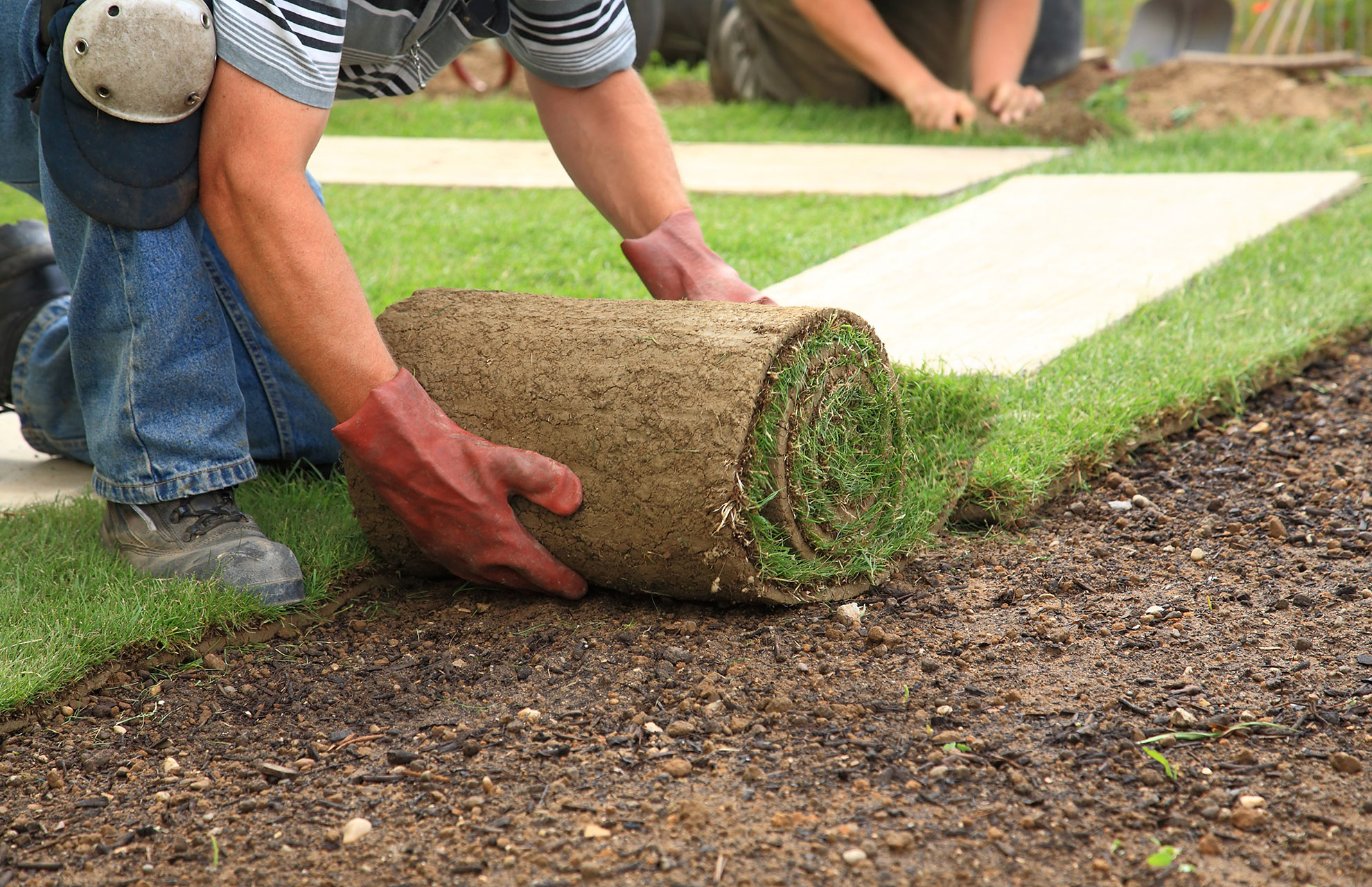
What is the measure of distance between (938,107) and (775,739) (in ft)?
14.9

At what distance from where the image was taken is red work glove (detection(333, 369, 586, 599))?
6.09ft

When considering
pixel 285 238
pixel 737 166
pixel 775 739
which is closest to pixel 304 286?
pixel 285 238

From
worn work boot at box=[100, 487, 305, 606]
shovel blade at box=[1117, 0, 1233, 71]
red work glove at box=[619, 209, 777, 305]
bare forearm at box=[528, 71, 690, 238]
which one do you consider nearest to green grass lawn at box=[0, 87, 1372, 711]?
worn work boot at box=[100, 487, 305, 606]

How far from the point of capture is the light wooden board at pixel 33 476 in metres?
2.54

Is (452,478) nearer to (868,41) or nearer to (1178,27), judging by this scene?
(868,41)

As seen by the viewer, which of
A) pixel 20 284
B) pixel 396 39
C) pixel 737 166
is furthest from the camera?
pixel 737 166

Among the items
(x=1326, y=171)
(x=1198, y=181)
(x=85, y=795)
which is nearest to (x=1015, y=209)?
(x=1198, y=181)

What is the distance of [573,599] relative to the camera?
79.6 inches

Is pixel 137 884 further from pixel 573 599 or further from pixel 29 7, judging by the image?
pixel 29 7

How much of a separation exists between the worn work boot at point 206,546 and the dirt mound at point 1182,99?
15.3 feet

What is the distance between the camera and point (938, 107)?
5.57 metres

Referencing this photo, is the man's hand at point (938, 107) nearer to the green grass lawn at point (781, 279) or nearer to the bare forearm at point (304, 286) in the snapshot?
the green grass lawn at point (781, 279)

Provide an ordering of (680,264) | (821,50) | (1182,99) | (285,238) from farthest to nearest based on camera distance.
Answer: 1. (1182,99)
2. (821,50)
3. (680,264)
4. (285,238)

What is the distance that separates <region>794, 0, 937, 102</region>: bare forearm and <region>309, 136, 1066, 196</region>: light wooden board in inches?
15.4
